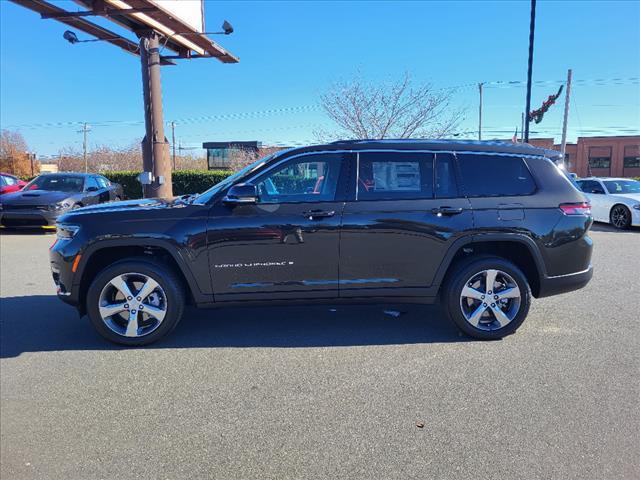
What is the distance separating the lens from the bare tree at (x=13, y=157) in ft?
153

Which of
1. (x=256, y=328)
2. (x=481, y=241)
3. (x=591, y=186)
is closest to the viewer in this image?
(x=481, y=241)

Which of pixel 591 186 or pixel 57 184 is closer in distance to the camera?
pixel 57 184

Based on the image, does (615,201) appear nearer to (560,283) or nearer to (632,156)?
(560,283)

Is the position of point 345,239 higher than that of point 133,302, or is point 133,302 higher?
point 345,239

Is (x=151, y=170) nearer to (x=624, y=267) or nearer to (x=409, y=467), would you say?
(x=624, y=267)

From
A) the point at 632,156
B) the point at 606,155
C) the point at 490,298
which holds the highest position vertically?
the point at 606,155

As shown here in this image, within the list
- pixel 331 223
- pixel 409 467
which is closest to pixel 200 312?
pixel 331 223

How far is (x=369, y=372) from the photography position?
364cm

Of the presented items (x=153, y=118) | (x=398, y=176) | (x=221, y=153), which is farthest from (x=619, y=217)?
(x=221, y=153)

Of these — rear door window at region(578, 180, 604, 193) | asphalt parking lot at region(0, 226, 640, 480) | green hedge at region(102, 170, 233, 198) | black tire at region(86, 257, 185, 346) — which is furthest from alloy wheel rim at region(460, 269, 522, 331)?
green hedge at region(102, 170, 233, 198)

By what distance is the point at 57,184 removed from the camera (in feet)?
42.1

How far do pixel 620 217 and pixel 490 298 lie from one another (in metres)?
10.8

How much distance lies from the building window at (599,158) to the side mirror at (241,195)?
6414 centimetres

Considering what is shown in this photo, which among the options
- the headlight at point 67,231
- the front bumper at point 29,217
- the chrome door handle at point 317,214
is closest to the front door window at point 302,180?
→ the chrome door handle at point 317,214
